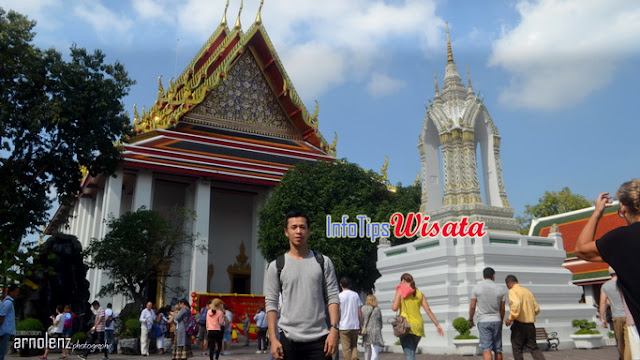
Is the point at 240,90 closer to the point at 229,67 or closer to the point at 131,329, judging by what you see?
the point at 229,67

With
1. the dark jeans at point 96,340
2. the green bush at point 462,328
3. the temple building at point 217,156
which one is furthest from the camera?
the temple building at point 217,156

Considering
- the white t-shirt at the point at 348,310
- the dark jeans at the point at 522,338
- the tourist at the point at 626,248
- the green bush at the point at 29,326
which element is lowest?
the green bush at the point at 29,326

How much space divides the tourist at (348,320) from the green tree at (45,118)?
956 centimetres

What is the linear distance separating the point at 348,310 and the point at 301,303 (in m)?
4.14

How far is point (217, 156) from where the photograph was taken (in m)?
23.8

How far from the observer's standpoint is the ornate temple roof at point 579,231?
20641 millimetres

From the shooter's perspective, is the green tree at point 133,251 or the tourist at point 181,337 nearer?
the tourist at point 181,337

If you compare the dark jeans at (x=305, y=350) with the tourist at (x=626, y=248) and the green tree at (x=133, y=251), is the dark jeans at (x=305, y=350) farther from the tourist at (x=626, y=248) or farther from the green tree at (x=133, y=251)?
the green tree at (x=133, y=251)

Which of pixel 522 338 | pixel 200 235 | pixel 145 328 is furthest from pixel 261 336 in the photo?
pixel 200 235

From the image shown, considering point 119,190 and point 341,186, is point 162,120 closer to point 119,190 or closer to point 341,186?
point 119,190

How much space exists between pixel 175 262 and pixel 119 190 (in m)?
4.24

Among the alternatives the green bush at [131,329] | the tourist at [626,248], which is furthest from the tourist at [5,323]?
the green bush at [131,329]

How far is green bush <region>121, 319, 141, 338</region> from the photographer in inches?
549

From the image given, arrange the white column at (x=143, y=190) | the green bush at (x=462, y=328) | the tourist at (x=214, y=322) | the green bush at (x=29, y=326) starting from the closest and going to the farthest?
the tourist at (x=214, y=322)
the green bush at (x=462, y=328)
the green bush at (x=29, y=326)
the white column at (x=143, y=190)
